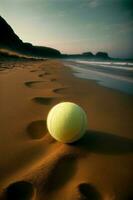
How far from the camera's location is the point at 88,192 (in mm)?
2256

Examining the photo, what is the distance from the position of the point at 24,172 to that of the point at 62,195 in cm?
51

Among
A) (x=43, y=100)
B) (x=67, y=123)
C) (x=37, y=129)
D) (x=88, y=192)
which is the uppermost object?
(x=67, y=123)

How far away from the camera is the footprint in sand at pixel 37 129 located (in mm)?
3383

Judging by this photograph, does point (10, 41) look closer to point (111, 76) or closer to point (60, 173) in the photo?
point (111, 76)

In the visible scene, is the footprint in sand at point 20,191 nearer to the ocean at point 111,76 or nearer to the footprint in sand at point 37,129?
the footprint in sand at point 37,129

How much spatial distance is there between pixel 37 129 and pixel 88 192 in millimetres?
1547

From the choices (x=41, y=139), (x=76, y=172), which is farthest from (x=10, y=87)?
(x=76, y=172)

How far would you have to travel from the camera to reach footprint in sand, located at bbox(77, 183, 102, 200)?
2184 mm

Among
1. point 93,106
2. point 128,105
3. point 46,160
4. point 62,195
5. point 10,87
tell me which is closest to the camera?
point 62,195

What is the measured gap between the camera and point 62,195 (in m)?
2.21

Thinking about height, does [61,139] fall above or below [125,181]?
above

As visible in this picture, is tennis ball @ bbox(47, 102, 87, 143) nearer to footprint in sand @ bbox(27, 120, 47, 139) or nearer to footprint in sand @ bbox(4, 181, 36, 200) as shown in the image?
footprint in sand @ bbox(27, 120, 47, 139)

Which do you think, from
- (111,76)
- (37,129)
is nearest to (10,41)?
(111,76)

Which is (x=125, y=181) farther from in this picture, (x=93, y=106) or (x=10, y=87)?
(x=10, y=87)
